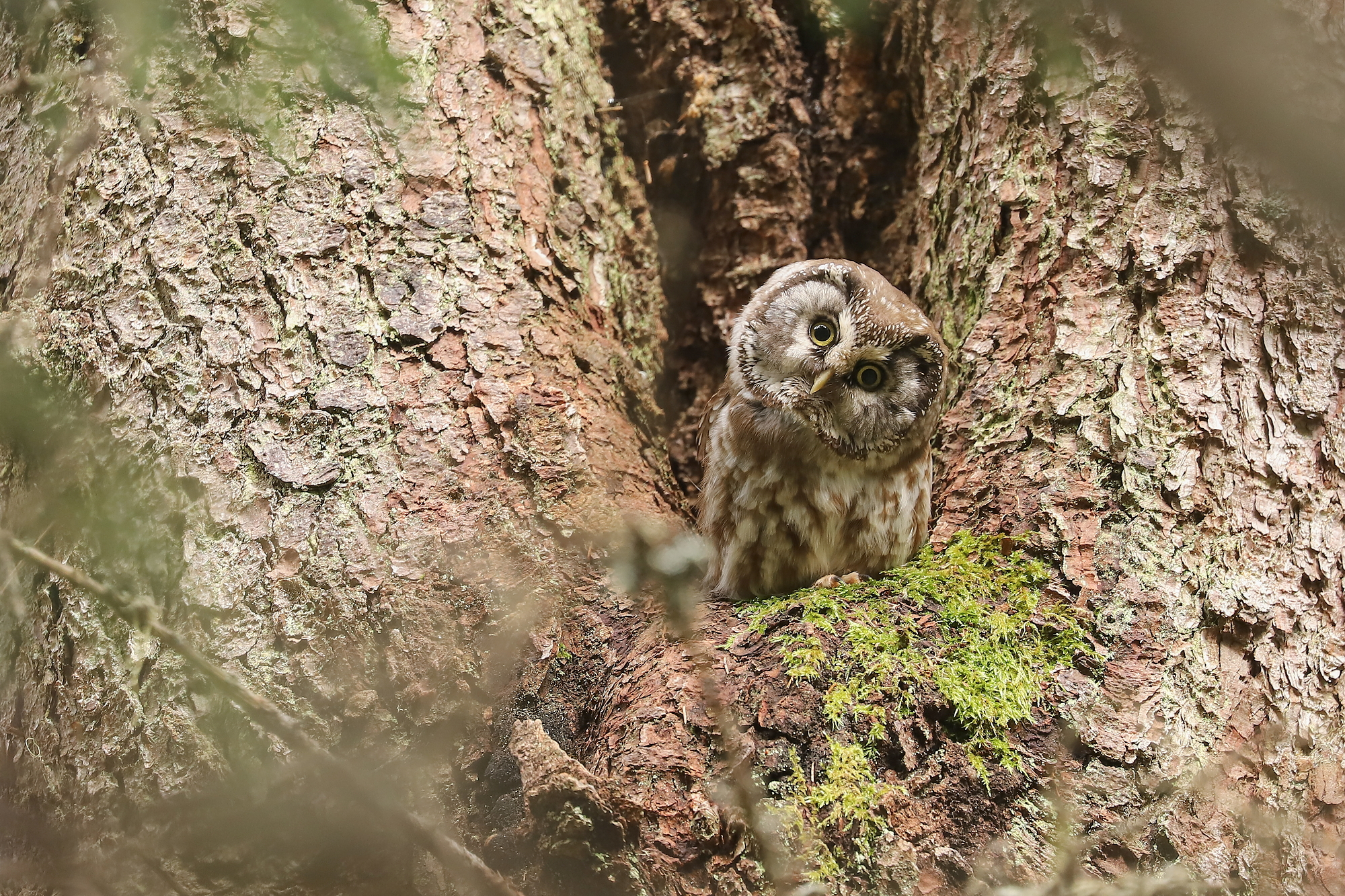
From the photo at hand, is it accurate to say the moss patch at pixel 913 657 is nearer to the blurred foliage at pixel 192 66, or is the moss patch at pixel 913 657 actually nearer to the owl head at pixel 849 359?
the owl head at pixel 849 359

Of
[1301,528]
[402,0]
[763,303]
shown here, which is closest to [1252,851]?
[1301,528]

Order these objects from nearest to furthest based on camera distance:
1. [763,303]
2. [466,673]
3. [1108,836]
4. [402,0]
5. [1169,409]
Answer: [1108,836]
[466,673]
[1169,409]
[402,0]
[763,303]

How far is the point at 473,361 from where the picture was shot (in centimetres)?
246

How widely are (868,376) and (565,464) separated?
3.34 feet

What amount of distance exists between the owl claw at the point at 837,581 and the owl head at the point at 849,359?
1.39 feet

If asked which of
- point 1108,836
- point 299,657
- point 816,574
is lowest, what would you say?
point 299,657

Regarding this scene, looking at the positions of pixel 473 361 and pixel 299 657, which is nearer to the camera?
pixel 299 657

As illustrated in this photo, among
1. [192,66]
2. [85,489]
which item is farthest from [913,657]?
[192,66]

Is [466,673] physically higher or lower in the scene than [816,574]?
lower

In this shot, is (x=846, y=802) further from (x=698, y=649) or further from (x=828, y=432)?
→ (x=828, y=432)

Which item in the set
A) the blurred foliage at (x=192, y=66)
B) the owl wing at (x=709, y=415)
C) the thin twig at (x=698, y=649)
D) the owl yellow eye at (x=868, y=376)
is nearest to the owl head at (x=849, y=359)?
the owl yellow eye at (x=868, y=376)

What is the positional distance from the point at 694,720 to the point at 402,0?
232 centimetres

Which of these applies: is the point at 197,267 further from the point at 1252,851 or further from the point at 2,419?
the point at 1252,851

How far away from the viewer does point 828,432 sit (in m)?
2.83
